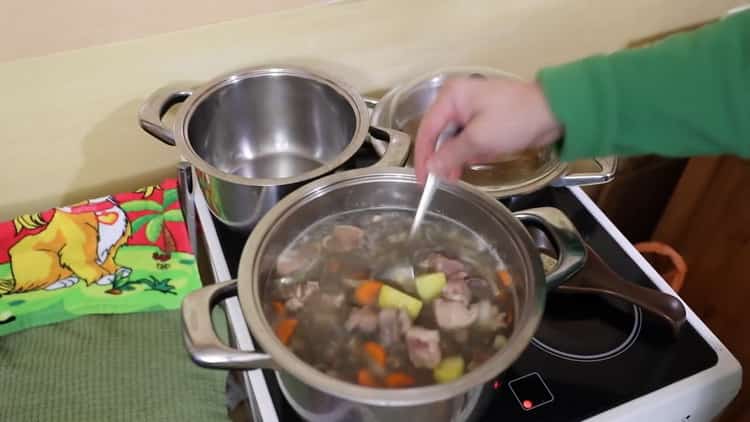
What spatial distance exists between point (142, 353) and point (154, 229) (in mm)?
168

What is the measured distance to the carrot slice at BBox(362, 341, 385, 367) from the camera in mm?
635

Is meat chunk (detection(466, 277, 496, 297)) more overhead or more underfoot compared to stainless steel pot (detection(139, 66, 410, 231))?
more underfoot

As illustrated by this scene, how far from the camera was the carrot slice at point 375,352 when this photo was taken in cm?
63

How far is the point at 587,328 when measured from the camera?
2.46ft

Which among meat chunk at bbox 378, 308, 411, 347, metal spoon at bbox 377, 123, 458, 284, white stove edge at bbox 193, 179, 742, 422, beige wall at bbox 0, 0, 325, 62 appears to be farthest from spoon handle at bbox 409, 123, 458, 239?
beige wall at bbox 0, 0, 325, 62

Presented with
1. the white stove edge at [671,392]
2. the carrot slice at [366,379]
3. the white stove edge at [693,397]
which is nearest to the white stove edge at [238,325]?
the white stove edge at [671,392]

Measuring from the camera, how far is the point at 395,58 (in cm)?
98

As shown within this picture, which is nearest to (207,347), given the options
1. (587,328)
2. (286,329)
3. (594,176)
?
(286,329)

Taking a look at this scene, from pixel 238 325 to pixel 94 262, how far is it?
0.21 metres

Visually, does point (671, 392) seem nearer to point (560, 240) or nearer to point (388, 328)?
point (560, 240)

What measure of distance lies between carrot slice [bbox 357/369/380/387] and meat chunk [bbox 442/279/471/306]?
0.12 meters

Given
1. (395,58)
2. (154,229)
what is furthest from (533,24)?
(154,229)

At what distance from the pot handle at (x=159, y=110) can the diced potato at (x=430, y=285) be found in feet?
1.11

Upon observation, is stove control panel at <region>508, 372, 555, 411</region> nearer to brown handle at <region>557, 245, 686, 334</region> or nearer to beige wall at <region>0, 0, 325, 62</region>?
brown handle at <region>557, 245, 686, 334</region>
